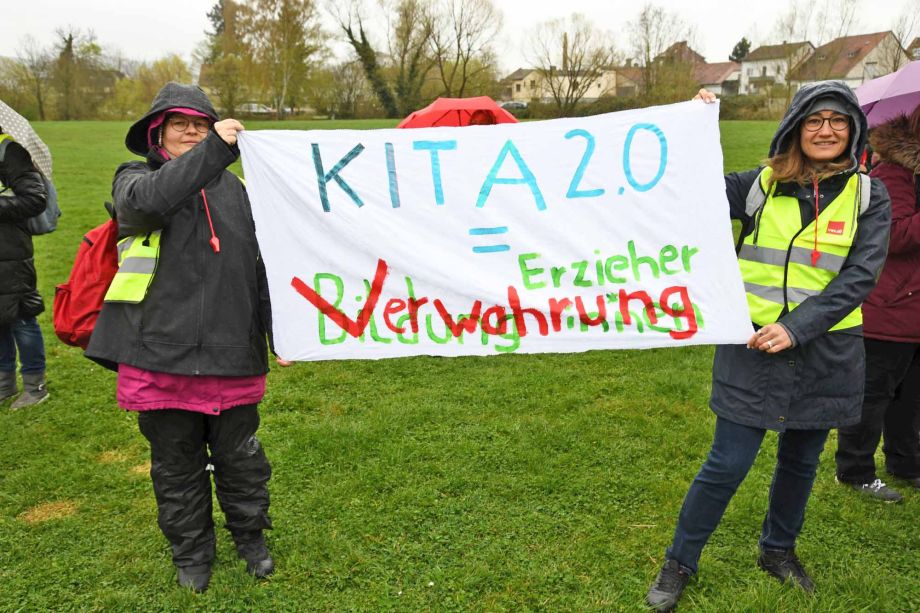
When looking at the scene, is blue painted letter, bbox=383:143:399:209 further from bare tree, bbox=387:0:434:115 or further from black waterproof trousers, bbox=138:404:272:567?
bare tree, bbox=387:0:434:115

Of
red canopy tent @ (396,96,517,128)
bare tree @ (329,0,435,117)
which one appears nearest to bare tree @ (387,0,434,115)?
bare tree @ (329,0,435,117)

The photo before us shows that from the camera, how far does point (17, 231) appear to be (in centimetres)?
487

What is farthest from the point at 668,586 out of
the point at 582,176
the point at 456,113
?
the point at 456,113

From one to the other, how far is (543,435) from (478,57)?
46.0 m

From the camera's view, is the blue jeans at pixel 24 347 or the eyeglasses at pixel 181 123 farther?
the blue jeans at pixel 24 347

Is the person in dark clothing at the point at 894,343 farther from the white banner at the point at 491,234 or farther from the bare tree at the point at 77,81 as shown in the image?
the bare tree at the point at 77,81

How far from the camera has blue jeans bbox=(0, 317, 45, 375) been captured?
17.1 feet

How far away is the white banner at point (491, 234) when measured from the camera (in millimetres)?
2943

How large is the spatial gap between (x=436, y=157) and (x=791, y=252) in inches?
60.2

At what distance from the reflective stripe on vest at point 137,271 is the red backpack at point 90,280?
18 centimetres

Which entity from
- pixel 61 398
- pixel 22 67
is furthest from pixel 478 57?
pixel 61 398

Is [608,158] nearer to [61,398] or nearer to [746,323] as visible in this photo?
[746,323]

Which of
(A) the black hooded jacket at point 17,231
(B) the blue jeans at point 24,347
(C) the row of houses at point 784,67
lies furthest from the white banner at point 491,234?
(C) the row of houses at point 784,67

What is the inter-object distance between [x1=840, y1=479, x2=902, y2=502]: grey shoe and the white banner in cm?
197
